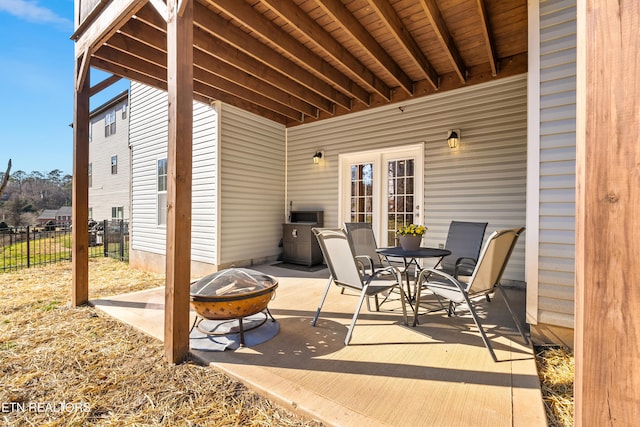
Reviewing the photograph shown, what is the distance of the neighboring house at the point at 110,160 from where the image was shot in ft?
42.5

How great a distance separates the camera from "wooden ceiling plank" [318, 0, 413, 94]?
3102 millimetres

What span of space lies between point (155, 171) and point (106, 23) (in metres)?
3.71

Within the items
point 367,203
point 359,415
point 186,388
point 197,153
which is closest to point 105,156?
point 197,153

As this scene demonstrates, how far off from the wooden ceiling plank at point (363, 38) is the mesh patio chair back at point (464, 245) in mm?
2555

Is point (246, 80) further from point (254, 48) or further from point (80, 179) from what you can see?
point (80, 179)

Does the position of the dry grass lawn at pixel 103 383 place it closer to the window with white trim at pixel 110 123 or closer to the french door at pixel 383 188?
the french door at pixel 383 188

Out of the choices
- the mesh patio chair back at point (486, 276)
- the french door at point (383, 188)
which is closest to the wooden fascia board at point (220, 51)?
the french door at point (383, 188)

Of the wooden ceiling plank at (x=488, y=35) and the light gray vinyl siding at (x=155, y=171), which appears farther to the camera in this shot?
the light gray vinyl siding at (x=155, y=171)

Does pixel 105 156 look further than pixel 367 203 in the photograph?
Yes

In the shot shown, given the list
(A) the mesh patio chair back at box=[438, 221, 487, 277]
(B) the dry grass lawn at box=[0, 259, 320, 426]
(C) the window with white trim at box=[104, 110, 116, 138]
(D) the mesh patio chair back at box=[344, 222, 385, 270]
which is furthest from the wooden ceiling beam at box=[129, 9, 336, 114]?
(C) the window with white trim at box=[104, 110, 116, 138]

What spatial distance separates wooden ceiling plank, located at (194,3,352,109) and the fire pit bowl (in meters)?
2.90

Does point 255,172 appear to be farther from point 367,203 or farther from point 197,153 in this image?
point 367,203

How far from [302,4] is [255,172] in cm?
342

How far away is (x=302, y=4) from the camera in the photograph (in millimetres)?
3227
